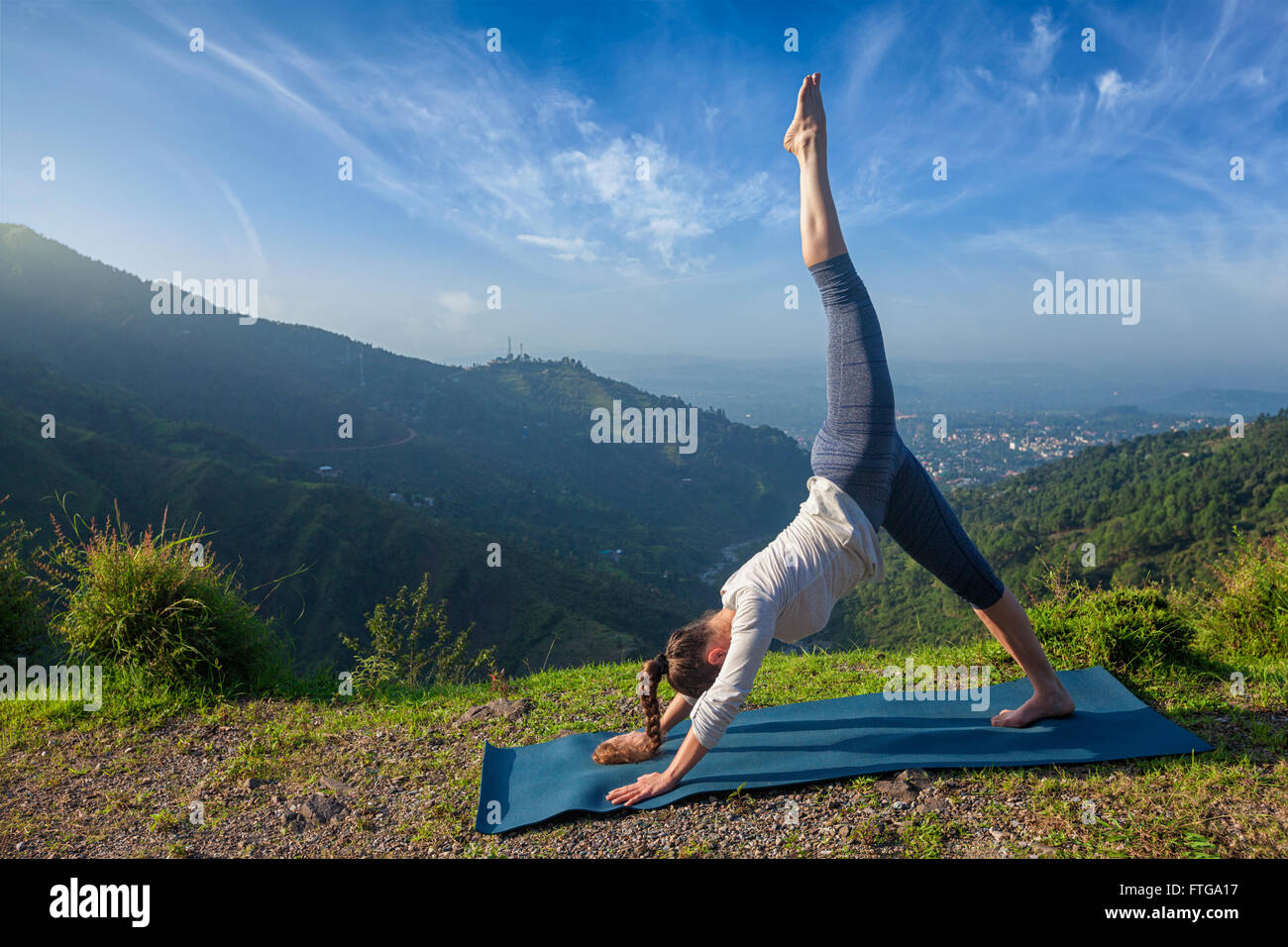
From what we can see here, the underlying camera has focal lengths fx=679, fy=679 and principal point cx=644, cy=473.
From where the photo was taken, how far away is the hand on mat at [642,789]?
2.39m

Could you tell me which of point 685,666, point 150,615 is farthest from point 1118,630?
point 150,615

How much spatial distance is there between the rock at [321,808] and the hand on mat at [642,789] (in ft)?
3.51

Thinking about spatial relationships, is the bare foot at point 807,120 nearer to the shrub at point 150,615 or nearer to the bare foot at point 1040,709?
the bare foot at point 1040,709

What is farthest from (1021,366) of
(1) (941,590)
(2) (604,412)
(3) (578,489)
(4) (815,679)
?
(4) (815,679)

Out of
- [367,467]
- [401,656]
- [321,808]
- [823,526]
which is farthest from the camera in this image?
[367,467]

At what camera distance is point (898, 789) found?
2.44 metres

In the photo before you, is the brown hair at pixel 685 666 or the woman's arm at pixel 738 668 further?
the brown hair at pixel 685 666

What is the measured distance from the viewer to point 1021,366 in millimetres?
166875

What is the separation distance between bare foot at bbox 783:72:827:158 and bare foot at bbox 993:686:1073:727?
247 cm

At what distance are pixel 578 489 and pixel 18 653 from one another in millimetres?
54287

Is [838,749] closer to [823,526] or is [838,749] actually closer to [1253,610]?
[823,526]

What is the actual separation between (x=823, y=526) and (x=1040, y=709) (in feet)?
4.99

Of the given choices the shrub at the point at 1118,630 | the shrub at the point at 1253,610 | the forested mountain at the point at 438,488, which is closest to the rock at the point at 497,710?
the shrub at the point at 1118,630
